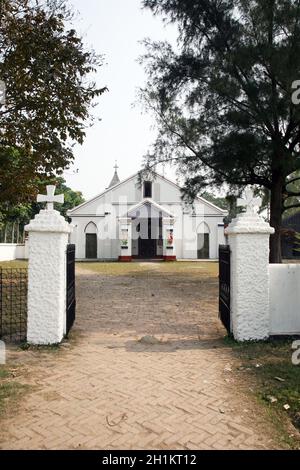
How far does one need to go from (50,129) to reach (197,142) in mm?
6632

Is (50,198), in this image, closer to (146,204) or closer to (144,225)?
(146,204)

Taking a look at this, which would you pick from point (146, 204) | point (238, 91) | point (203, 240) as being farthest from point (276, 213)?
point (203, 240)

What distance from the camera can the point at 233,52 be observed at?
12.6 meters

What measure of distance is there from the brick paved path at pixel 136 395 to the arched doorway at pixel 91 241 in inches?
997

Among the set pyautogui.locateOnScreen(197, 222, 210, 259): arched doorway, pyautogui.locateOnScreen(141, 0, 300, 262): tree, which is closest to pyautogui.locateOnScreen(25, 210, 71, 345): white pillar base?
pyautogui.locateOnScreen(141, 0, 300, 262): tree

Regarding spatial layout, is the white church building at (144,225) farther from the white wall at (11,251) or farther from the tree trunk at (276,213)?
the tree trunk at (276,213)

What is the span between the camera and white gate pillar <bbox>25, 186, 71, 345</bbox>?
5.93 m

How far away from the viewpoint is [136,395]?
4.08 meters

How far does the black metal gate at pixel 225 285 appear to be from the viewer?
22.3 ft

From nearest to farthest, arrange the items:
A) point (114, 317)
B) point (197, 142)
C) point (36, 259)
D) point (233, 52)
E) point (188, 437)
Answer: point (188, 437) < point (36, 259) < point (114, 317) < point (233, 52) < point (197, 142)

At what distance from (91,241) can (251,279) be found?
27595mm

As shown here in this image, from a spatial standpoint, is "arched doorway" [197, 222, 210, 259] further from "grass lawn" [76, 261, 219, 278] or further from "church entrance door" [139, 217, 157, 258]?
"grass lawn" [76, 261, 219, 278]

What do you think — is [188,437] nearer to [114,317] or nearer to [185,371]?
[185,371]

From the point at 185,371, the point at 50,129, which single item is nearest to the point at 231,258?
the point at 185,371
